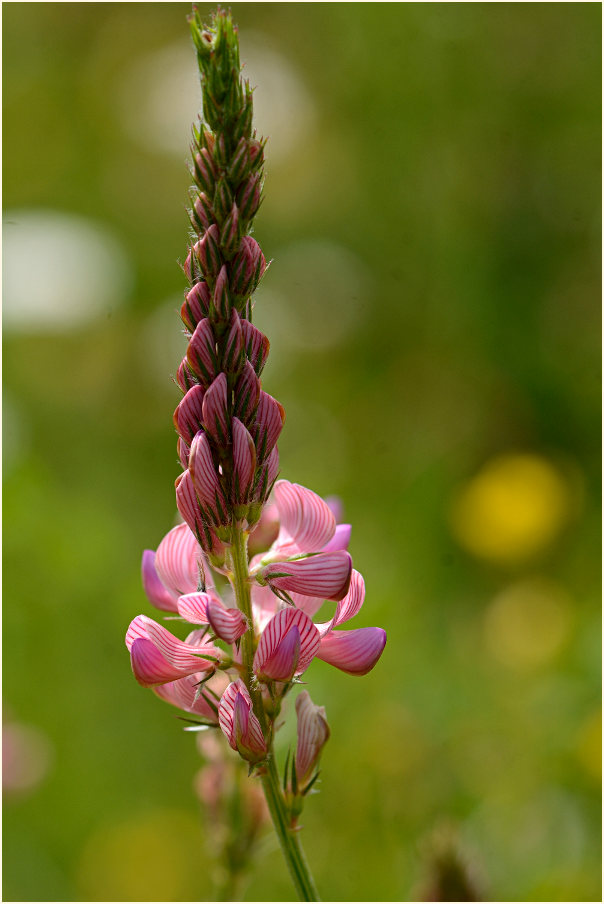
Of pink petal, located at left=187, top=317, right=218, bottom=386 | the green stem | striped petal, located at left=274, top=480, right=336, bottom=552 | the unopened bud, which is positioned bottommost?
the green stem

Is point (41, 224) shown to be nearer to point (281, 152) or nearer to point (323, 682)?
point (281, 152)

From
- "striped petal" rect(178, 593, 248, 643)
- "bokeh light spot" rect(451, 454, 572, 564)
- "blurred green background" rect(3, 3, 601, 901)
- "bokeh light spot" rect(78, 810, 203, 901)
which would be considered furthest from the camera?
"bokeh light spot" rect(451, 454, 572, 564)

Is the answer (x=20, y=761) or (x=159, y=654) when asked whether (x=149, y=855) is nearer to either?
(x=20, y=761)

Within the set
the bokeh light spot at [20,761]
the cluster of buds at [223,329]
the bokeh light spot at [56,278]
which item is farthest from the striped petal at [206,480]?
the bokeh light spot at [56,278]

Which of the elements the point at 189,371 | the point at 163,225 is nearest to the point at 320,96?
the point at 163,225

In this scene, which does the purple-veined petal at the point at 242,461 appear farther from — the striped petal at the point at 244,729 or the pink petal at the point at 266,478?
the striped petal at the point at 244,729

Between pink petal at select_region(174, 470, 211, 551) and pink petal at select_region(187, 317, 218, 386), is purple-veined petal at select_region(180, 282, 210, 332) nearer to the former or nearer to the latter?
pink petal at select_region(187, 317, 218, 386)

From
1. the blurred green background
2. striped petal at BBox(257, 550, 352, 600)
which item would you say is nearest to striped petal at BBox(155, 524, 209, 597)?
striped petal at BBox(257, 550, 352, 600)
